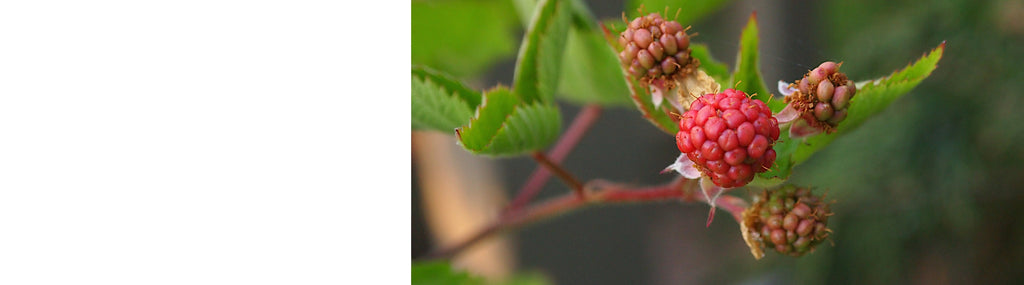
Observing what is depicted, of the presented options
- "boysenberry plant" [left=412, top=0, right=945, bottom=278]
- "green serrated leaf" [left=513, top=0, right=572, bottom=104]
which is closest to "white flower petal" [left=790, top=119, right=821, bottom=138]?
"boysenberry plant" [left=412, top=0, right=945, bottom=278]

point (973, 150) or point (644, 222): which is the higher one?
point (644, 222)

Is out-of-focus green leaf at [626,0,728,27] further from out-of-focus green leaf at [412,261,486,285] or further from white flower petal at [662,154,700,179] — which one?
out-of-focus green leaf at [412,261,486,285]

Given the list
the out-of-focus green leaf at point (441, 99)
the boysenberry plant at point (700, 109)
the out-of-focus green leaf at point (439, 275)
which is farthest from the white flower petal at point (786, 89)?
the out-of-focus green leaf at point (439, 275)
